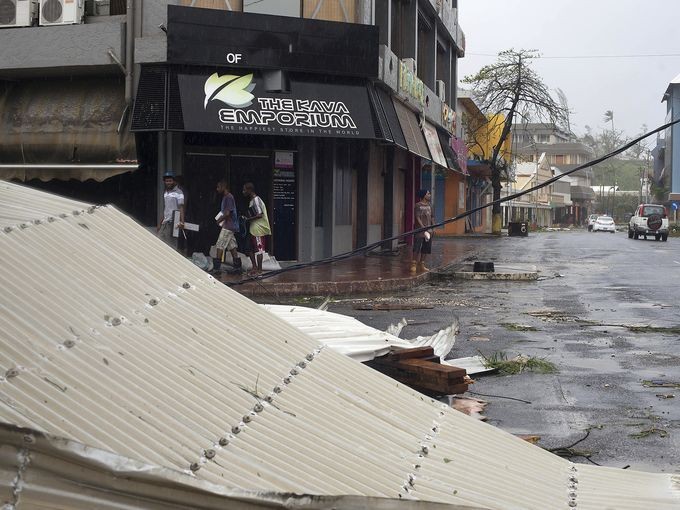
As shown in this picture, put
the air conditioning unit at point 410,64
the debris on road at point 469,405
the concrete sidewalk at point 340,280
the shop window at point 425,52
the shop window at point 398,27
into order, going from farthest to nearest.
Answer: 1. the shop window at point 425,52
2. the shop window at point 398,27
3. the air conditioning unit at point 410,64
4. the concrete sidewalk at point 340,280
5. the debris on road at point 469,405

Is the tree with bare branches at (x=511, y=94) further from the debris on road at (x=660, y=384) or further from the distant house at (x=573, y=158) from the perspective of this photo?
the distant house at (x=573, y=158)

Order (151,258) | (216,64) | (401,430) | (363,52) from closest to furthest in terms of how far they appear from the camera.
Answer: (401,430), (151,258), (216,64), (363,52)

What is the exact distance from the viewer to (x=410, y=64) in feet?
83.5

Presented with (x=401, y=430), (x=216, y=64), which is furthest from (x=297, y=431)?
(x=216, y=64)

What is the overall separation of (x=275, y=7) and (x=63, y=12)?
13.9 ft

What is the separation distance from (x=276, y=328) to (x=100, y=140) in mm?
15061

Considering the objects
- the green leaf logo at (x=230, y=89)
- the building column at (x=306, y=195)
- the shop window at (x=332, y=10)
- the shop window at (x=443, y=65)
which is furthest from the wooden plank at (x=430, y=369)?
the shop window at (x=443, y=65)

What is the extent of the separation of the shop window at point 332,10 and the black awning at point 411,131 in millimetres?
3739

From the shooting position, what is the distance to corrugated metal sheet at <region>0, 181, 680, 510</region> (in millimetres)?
2494

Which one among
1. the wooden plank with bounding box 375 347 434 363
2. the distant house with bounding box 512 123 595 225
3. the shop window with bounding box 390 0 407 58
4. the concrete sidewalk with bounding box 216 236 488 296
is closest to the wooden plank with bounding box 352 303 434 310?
the concrete sidewalk with bounding box 216 236 488 296

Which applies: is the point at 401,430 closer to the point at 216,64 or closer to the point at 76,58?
the point at 216,64

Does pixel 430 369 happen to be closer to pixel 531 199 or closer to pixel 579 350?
pixel 579 350

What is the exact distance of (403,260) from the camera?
72.3 feet

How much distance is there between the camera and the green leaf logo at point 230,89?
56.8ft
